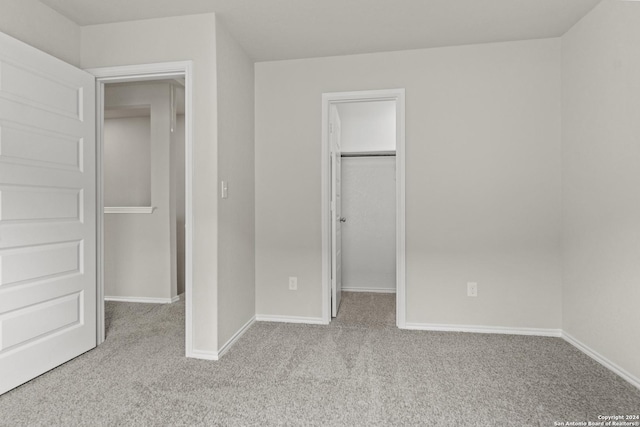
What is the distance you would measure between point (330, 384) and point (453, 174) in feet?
6.21

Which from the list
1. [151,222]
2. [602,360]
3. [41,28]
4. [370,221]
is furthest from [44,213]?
[602,360]

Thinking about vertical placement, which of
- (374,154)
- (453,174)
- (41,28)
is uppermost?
(41,28)

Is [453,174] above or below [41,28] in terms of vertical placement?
below

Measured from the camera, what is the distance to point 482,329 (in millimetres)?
2904

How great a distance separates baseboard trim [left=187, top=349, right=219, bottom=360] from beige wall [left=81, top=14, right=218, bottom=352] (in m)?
0.02

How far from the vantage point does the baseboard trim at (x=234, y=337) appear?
247cm

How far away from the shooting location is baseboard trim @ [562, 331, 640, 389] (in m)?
2.06

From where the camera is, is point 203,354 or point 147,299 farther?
point 147,299

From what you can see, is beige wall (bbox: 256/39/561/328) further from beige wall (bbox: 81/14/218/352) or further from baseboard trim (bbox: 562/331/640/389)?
beige wall (bbox: 81/14/218/352)

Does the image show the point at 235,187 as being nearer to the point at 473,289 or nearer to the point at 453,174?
the point at 453,174

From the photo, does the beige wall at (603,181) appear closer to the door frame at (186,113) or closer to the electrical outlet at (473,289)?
the electrical outlet at (473,289)

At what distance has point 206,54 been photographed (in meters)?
2.38

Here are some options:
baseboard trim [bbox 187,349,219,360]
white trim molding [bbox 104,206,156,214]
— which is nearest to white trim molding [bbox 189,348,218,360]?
baseboard trim [bbox 187,349,219,360]

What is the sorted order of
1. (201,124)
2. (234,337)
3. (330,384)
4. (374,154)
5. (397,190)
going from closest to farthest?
(330,384) < (201,124) < (234,337) < (397,190) < (374,154)
